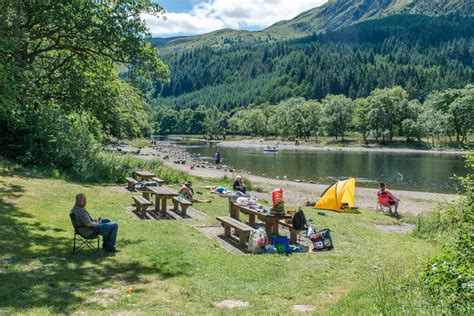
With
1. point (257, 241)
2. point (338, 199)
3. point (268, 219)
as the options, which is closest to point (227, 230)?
point (268, 219)

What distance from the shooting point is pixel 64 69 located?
2430cm

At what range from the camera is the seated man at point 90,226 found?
11.1 meters

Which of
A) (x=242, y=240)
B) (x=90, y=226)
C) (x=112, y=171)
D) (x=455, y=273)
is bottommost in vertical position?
(x=242, y=240)

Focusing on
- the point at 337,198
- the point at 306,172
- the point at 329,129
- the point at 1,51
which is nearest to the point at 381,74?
the point at 329,129

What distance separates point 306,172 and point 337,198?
30.4m

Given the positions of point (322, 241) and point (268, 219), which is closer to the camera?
point (322, 241)

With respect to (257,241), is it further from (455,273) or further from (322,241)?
(455,273)

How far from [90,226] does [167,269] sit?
2539 millimetres

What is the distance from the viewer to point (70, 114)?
29.2 m

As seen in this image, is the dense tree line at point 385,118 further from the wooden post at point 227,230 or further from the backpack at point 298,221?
the wooden post at point 227,230

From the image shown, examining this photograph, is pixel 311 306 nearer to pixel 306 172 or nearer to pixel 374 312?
pixel 374 312

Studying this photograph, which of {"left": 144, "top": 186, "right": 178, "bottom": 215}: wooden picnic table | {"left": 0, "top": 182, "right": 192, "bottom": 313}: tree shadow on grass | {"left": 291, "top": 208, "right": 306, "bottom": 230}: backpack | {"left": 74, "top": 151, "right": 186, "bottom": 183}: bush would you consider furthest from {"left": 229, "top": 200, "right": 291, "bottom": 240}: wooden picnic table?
{"left": 74, "top": 151, "right": 186, "bottom": 183}: bush

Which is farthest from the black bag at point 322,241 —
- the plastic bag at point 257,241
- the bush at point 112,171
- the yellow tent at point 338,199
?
the bush at point 112,171

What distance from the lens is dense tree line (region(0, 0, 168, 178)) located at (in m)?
16.7
